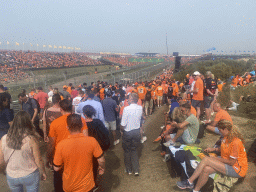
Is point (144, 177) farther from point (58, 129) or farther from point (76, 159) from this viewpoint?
point (76, 159)

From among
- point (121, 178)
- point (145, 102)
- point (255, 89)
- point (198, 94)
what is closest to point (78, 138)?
point (121, 178)

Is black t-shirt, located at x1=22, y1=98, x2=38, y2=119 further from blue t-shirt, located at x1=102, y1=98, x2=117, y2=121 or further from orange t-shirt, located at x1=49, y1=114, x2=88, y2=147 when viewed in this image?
orange t-shirt, located at x1=49, y1=114, x2=88, y2=147

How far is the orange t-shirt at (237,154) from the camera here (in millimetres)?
3219

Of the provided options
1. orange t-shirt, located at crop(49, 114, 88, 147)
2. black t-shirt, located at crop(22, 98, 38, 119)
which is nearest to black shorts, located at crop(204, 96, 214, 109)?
orange t-shirt, located at crop(49, 114, 88, 147)

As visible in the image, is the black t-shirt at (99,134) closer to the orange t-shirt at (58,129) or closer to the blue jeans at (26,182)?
the orange t-shirt at (58,129)

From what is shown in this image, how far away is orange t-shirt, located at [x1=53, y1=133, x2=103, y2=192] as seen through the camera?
7.88ft

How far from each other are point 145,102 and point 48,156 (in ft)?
23.4

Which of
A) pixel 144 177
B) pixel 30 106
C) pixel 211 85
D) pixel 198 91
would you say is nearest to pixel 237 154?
pixel 144 177

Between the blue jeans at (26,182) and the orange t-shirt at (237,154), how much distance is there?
310 cm

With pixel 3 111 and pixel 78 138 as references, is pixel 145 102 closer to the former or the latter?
pixel 3 111

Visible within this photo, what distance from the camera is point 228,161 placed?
3342 mm

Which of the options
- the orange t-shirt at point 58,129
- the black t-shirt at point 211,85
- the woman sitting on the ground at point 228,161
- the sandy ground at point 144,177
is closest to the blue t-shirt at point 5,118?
the sandy ground at point 144,177

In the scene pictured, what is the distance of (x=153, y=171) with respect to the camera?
4.58 meters

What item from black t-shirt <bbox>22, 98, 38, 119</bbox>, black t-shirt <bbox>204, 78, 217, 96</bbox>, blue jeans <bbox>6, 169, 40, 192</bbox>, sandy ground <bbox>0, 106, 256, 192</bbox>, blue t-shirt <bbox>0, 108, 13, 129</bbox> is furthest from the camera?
black t-shirt <bbox>204, 78, 217, 96</bbox>
